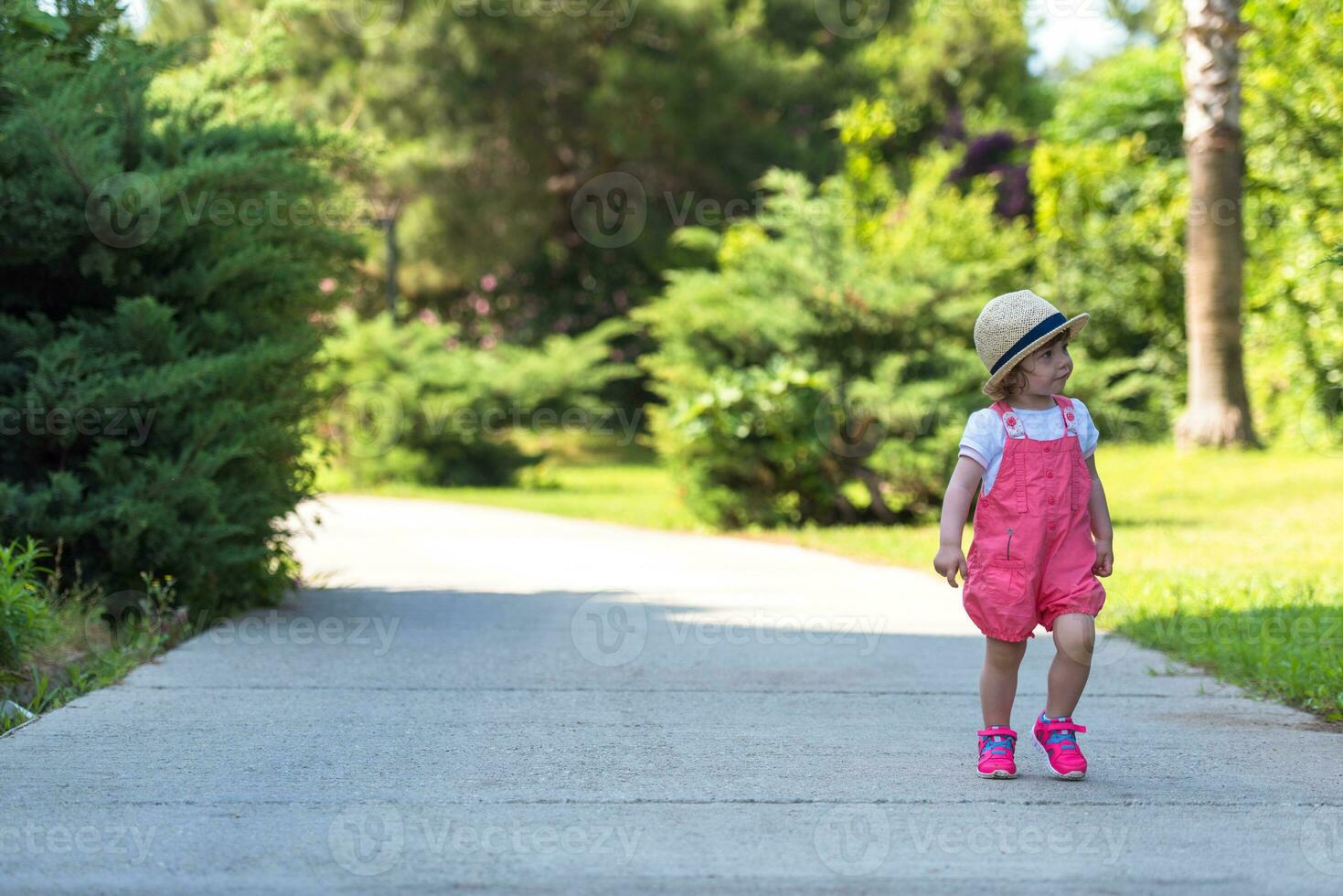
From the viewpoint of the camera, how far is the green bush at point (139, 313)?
704cm

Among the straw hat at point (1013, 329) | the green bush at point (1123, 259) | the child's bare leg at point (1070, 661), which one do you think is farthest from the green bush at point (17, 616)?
the green bush at point (1123, 259)

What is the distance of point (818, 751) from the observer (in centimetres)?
500

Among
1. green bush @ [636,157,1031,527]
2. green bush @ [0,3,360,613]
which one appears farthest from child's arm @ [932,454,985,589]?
green bush @ [636,157,1031,527]

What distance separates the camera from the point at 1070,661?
4.61 metres

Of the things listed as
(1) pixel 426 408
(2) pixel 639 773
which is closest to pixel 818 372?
(1) pixel 426 408

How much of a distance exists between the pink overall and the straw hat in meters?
0.20

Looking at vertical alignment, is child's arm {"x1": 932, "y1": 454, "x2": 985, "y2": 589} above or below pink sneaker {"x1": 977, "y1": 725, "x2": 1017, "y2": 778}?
above

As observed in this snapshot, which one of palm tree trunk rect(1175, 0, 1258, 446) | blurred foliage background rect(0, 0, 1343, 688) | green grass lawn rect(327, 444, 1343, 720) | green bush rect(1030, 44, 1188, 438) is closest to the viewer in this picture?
green grass lawn rect(327, 444, 1343, 720)

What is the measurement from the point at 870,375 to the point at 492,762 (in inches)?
375

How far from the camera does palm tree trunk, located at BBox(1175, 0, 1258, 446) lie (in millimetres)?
16297

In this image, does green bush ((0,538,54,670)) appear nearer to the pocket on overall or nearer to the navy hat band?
the pocket on overall

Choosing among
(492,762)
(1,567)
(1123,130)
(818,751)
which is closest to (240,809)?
(492,762)

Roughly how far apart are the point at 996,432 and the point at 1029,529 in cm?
32

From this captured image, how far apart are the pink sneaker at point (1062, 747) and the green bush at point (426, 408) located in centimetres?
1551
